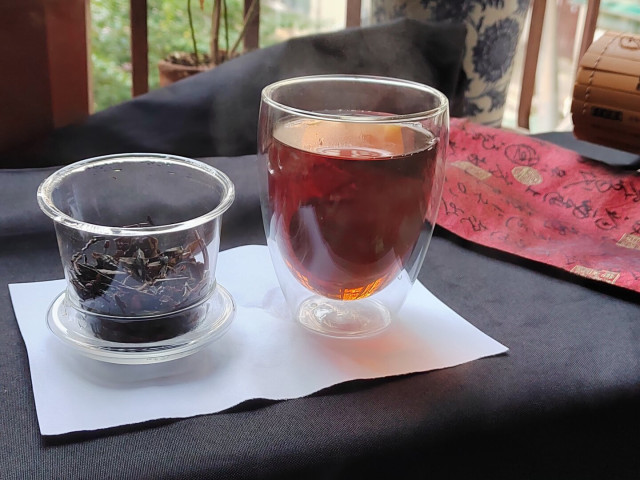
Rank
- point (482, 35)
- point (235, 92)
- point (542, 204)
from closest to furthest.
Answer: point (542, 204)
point (235, 92)
point (482, 35)

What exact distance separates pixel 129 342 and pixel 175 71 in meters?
0.79

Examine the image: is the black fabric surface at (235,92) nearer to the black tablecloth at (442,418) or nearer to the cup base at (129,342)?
the black tablecloth at (442,418)

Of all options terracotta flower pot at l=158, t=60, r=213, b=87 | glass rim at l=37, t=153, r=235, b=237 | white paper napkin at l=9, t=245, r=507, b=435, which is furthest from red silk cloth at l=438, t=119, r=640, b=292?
terracotta flower pot at l=158, t=60, r=213, b=87

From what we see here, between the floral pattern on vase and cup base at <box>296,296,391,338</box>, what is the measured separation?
0.65 metres

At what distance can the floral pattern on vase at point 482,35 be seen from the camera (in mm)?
1081

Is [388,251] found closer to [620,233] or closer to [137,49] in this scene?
[620,233]

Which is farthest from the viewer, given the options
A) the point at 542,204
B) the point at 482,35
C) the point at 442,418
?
the point at 482,35

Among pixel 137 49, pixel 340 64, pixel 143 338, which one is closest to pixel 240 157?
pixel 340 64

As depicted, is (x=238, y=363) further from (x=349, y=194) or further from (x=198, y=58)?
(x=198, y=58)

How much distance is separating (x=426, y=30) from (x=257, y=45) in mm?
355

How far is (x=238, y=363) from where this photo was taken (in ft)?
1.61

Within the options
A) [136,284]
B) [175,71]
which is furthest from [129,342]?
[175,71]

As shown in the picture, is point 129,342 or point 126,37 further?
point 126,37

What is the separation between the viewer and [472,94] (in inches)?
45.3
